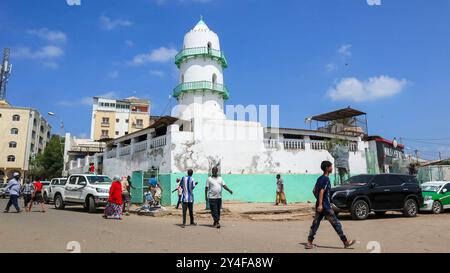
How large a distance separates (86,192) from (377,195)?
40.0 ft

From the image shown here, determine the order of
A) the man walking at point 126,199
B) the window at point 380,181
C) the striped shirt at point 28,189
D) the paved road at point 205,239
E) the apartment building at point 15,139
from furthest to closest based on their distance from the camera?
1. the apartment building at point 15,139
2. the striped shirt at point 28,189
3. the man walking at point 126,199
4. the window at point 380,181
5. the paved road at point 205,239

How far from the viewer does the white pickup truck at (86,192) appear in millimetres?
15594

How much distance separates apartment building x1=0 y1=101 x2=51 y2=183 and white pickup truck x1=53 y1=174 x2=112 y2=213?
47708 millimetres

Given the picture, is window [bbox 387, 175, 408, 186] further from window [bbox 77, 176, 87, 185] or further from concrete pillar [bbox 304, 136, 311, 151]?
window [bbox 77, 176, 87, 185]

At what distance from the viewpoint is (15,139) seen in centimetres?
5953

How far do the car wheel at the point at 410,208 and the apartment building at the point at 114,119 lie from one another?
5884cm

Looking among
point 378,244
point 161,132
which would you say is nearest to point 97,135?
point 161,132

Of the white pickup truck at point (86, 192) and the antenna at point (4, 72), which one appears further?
the antenna at point (4, 72)

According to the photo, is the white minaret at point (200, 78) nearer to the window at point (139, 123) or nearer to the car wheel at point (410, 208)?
the car wheel at point (410, 208)

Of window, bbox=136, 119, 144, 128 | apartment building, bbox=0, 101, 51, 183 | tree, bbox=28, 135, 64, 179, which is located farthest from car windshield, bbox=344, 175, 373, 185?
window, bbox=136, 119, 144, 128

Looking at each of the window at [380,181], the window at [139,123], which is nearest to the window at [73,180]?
the window at [380,181]

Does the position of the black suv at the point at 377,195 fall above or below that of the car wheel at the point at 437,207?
above

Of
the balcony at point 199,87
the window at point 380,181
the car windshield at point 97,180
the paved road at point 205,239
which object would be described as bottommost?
the paved road at point 205,239
